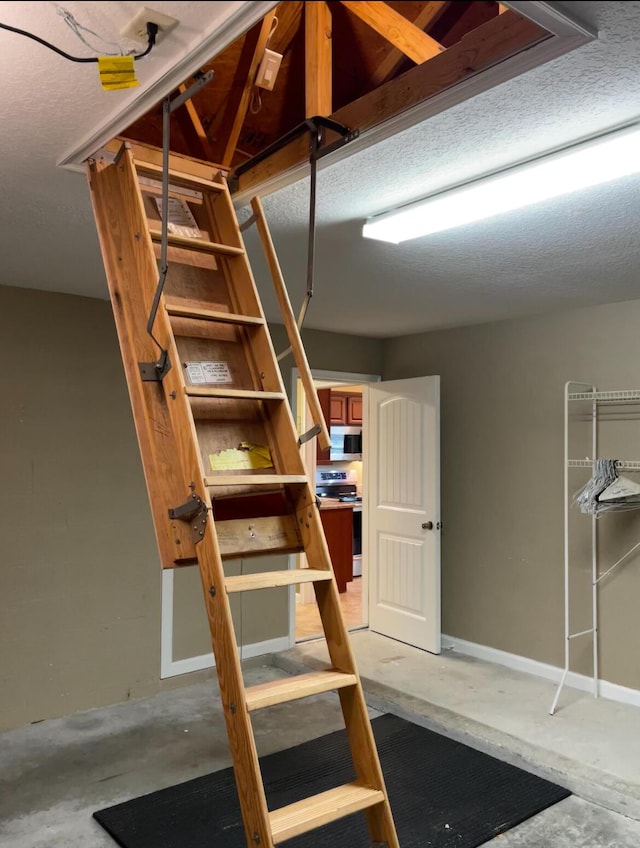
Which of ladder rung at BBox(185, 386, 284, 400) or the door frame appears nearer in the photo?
ladder rung at BBox(185, 386, 284, 400)

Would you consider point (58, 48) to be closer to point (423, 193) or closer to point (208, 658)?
point (423, 193)

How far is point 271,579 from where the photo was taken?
1.83 m

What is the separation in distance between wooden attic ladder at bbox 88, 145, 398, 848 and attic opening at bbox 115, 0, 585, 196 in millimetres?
257

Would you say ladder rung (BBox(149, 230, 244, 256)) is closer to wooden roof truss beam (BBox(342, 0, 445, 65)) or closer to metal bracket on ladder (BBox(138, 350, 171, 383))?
metal bracket on ladder (BBox(138, 350, 171, 383))

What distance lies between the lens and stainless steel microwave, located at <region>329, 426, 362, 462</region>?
8.16m

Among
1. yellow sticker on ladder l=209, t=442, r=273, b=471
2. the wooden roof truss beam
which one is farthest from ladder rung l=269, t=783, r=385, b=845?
the wooden roof truss beam

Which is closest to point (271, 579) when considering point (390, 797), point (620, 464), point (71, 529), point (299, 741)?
point (390, 797)

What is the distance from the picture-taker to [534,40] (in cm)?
148

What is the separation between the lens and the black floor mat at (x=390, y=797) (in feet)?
9.07

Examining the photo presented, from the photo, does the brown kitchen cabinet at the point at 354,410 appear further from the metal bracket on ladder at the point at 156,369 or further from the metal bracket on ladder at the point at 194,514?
the metal bracket on ladder at the point at 194,514

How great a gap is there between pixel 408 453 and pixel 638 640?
200 centimetres

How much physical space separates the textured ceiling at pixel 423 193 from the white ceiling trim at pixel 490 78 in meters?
0.04

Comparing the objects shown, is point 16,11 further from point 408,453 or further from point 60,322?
point 408,453

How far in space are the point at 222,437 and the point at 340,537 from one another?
4924mm
